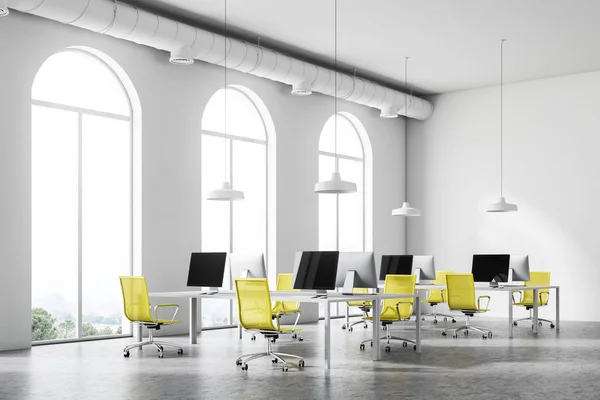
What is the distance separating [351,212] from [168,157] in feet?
19.7

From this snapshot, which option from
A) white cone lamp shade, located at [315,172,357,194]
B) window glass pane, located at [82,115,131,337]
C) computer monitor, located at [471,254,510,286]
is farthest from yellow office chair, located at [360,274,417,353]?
window glass pane, located at [82,115,131,337]

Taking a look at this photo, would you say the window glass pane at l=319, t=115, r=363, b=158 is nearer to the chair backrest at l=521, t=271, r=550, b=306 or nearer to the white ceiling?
the white ceiling

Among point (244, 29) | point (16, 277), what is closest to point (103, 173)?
point (16, 277)

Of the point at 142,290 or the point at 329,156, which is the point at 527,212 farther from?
the point at 142,290

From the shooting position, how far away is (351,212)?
17391mm

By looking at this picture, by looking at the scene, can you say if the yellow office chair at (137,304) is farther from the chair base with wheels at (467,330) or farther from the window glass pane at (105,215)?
the chair base with wheels at (467,330)

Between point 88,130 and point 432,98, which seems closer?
point 88,130

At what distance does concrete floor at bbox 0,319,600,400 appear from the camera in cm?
702

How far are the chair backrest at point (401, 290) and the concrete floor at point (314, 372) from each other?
54cm

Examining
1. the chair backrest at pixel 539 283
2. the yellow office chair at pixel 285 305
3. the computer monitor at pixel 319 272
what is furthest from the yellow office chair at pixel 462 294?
the computer monitor at pixel 319 272

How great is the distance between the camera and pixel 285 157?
49.0 feet

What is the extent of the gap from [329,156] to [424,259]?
367cm

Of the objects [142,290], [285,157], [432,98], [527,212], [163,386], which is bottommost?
[163,386]

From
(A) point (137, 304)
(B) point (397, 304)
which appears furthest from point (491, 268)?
(A) point (137, 304)
